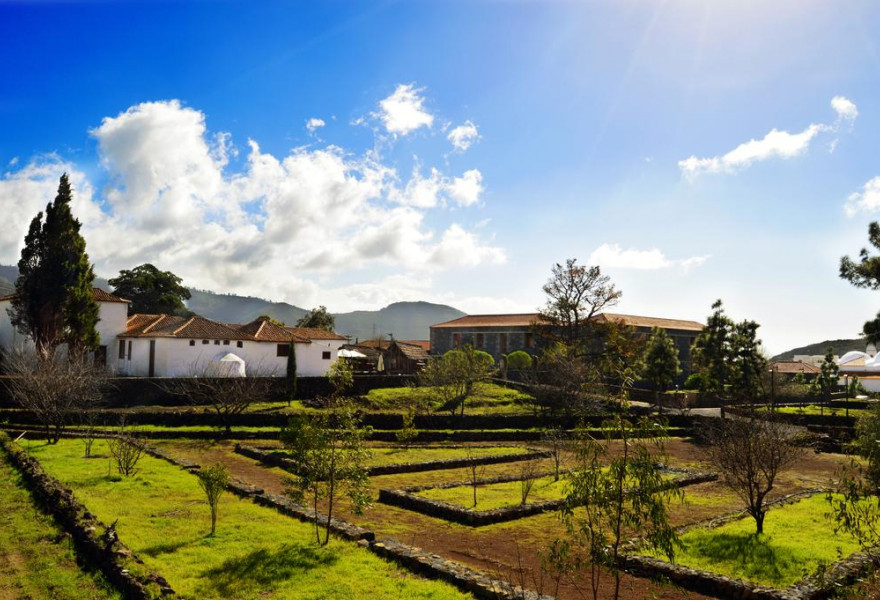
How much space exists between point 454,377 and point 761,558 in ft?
88.6

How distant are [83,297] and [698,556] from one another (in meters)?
39.0

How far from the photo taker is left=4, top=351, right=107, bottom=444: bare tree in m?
26.0

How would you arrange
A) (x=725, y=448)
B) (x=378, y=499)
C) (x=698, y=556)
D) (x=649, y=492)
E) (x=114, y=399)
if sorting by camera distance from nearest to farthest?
(x=649, y=492) < (x=698, y=556) < (x=725, y=448) < (x=378, y=499) < (x=114, y=399)

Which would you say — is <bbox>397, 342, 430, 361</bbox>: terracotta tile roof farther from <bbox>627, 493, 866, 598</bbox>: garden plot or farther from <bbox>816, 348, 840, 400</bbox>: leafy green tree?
<bbox>627, 493, 866, 598</bbox>: garden plot

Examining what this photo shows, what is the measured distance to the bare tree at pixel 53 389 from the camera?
2600 centimetres

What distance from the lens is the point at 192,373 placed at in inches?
1649

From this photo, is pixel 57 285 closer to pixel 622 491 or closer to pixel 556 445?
pixel 556 445

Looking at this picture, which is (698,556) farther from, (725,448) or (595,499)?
(595,499)

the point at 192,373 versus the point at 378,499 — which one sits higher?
the point at 192,373

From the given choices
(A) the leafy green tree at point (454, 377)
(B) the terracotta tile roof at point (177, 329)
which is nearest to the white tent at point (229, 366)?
(B) the terracotta tile roof at point (177, 329)

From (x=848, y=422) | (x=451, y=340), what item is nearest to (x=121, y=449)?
(x=848, y=422)

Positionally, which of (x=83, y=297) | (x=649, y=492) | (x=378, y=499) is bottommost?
(x=378, y=499)

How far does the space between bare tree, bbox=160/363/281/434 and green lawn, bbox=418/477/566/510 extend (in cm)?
1558

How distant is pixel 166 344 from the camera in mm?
42125
